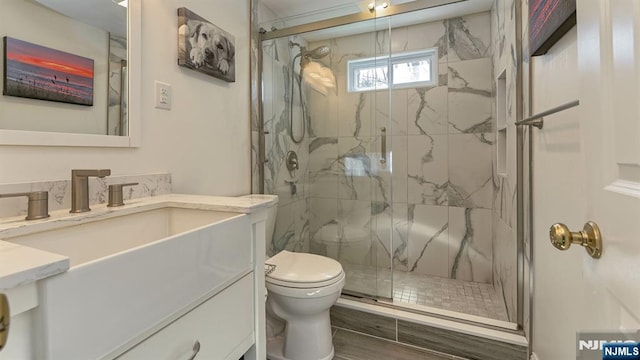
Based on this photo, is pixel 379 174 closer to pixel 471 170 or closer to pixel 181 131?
pixel 471 170

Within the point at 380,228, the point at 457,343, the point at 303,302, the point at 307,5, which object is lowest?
the point at 457,343

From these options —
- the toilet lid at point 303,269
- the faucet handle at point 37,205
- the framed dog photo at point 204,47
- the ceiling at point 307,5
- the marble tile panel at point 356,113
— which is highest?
the ceiling at point 307,5

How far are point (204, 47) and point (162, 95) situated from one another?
0.41 metres

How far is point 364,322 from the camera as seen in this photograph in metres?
1.74

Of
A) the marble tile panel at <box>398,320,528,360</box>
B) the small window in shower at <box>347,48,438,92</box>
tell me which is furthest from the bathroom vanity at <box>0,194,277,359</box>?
the small window in shower at <box>347,48,438,92</box>

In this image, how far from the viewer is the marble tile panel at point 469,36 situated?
233 cm

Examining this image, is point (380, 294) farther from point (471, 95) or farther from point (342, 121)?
point (471, 95)

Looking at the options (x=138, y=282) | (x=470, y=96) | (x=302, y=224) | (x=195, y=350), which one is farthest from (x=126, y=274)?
(x=470, y=96)

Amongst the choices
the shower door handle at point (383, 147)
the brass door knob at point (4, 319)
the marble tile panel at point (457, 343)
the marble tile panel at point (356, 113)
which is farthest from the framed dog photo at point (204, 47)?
the marble tile panel at point (457, 343)

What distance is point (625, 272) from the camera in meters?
0.44

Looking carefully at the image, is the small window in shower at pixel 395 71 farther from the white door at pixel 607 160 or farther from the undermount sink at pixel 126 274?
the undermount sink at pixel 126 274

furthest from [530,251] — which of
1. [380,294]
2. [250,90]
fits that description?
[250,90]

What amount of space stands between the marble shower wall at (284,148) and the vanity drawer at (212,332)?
3.82 feet

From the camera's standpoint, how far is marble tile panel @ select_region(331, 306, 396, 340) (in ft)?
5.50
